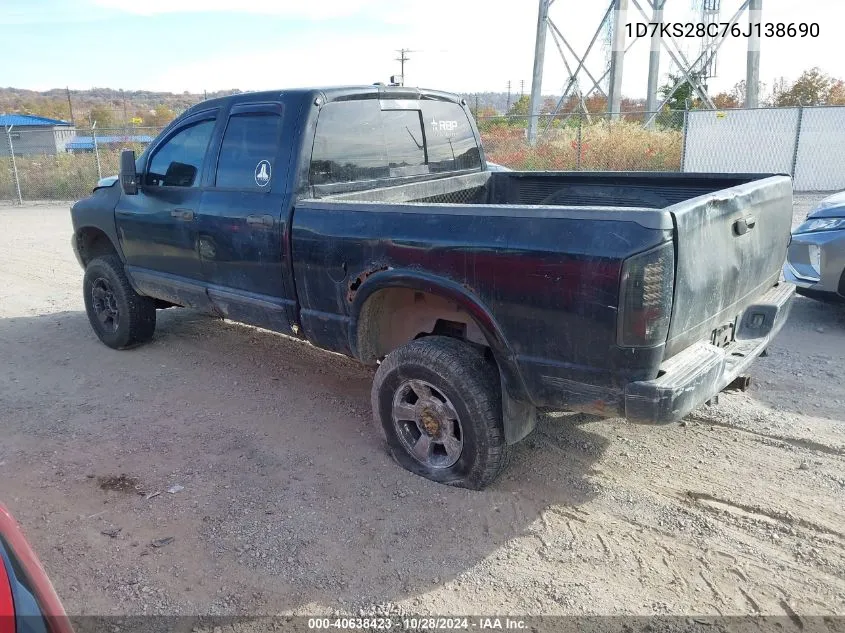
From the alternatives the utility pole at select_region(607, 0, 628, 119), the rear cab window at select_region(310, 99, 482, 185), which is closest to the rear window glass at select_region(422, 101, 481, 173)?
the rear cab window at select_region(310, 99, 482, 185)

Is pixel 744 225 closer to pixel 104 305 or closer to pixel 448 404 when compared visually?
pixel 448 404

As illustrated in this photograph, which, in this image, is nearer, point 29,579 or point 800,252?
point 29,579

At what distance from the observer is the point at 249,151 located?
4367 millimetres

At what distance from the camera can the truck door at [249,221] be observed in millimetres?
4145

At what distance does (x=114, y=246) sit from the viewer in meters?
5.77

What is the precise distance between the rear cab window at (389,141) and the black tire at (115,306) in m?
2.56

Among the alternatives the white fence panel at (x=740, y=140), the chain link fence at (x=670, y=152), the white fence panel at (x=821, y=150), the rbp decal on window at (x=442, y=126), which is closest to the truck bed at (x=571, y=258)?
the rbp decal on window at (x=442, y=126)

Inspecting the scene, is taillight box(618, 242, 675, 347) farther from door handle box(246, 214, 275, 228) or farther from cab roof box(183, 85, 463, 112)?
cab roof box(183, 85, 463, 112)

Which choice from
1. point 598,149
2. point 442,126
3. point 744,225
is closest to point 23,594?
point 744,225

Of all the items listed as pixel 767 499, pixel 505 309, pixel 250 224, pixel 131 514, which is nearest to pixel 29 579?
pixel 131 514

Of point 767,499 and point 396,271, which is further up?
point 396,271

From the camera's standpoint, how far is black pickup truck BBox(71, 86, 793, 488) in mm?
2820

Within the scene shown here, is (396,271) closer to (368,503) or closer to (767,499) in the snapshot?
(368,503)

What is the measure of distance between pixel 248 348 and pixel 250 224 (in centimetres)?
195
